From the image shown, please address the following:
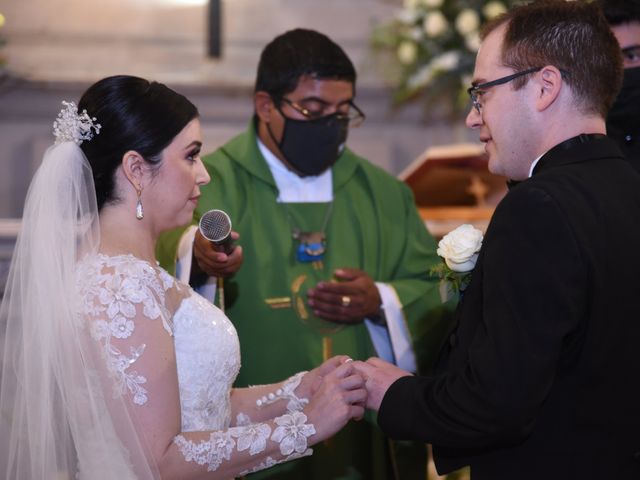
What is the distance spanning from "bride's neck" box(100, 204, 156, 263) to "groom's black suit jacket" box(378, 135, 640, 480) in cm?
96

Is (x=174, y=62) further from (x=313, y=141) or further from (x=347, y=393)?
(x=347, y=393)

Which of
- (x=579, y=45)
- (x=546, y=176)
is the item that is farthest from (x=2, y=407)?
(x=579, y=45)

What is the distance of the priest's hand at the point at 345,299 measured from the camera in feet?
11.8

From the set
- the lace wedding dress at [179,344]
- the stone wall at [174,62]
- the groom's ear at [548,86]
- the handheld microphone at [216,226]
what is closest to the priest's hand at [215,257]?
the handheld microphone at [216,226]

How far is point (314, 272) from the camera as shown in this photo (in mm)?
3828

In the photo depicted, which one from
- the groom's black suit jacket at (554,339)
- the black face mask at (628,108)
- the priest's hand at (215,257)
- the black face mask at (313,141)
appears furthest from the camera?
the black face mask at (313,141)

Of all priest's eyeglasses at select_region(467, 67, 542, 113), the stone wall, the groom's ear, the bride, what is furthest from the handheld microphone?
the stone wall

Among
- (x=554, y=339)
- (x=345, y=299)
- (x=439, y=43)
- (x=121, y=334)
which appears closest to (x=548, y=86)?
(x=554, y=339)

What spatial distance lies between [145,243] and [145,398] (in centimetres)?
53

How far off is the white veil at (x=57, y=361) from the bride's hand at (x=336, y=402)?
1.75 ft

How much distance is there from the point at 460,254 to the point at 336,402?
1.96 ft

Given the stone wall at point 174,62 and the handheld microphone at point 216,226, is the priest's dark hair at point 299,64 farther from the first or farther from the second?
the stone wall at point 174,62

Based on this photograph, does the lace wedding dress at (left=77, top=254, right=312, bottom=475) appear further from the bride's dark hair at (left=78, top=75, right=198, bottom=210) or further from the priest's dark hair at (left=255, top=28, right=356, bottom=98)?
the priest's dark hair at (left=255, top=28, right=356, bottom=98)

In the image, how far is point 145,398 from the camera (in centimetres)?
243
